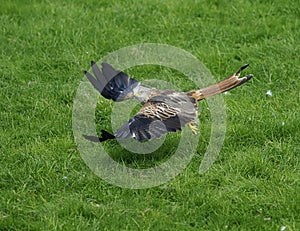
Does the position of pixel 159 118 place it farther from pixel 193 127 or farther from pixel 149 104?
pixel 193 127

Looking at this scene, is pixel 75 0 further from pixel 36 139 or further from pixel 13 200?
pixel 13 200

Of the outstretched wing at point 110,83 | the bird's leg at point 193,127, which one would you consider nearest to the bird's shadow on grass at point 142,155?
the bird's leg at point 193,127

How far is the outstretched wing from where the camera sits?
19.5 ft

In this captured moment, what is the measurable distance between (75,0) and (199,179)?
149 inches

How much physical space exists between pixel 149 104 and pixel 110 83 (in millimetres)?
415

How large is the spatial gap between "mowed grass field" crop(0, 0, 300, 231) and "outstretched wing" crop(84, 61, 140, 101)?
1.38 feet

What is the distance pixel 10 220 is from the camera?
16.5 ft

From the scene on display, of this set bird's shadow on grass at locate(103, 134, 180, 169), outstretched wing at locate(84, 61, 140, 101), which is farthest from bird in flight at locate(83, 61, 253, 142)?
bird's shadow on grass at locate(103, 134, 180, 169)

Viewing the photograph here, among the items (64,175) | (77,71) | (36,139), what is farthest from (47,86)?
(64,175)

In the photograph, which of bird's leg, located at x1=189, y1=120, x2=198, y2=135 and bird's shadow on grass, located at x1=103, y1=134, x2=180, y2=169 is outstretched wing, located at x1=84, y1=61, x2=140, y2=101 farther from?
bird's leg, located at x1=189, y1=120, x2=198, y2=135

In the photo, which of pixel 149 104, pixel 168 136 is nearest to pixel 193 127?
pixel 168 136

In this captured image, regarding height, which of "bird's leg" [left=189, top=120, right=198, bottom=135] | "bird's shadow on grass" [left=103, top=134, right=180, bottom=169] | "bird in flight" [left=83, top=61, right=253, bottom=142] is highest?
"bird in flight" [left=83, top=61, right=253, bottom=142]

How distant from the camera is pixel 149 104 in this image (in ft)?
19.0

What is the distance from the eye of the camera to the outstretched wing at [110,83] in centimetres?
595
